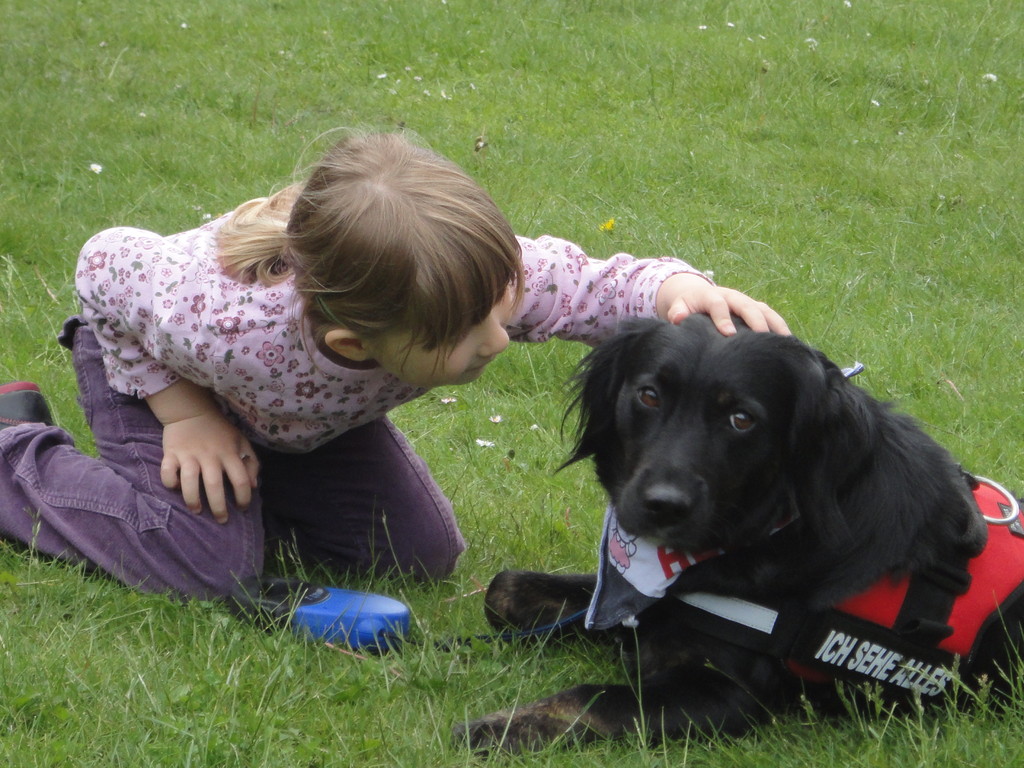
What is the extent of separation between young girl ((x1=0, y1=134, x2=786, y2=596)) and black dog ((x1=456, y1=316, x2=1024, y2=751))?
24cm

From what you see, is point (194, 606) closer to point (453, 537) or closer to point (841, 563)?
point (453, 537)

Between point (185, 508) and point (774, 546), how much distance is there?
4.79 feet

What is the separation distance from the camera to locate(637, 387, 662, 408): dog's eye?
2471mm

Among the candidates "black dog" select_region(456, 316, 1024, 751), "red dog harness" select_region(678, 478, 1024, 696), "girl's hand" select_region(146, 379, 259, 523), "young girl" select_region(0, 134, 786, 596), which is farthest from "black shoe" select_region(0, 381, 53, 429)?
"red dog harness" select_region(678, 478, 1024, 696)

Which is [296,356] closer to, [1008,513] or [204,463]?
[204,463]

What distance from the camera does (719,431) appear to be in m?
2.40

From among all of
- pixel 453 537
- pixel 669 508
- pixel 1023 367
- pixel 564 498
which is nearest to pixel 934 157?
pixel 1023 367

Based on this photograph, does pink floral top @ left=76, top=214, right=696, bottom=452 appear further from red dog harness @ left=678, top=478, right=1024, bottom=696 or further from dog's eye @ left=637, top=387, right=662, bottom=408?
red dog harness @ left=678, top=478, right=1024, bottom=696

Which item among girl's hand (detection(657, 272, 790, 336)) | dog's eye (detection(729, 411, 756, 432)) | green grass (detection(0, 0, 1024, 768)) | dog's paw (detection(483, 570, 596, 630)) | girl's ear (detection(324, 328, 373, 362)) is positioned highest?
girl's hand (detection(657, 272, 790, 336))

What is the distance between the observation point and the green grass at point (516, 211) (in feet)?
7.82

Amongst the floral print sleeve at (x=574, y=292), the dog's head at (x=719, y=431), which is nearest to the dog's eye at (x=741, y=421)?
the dog's head at (x=719, y=431)

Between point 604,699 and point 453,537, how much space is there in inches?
35.6

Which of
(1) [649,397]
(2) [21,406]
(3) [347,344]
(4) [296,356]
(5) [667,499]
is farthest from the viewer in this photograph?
(2) [21,406]

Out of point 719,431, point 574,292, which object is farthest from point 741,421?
point 574,292
